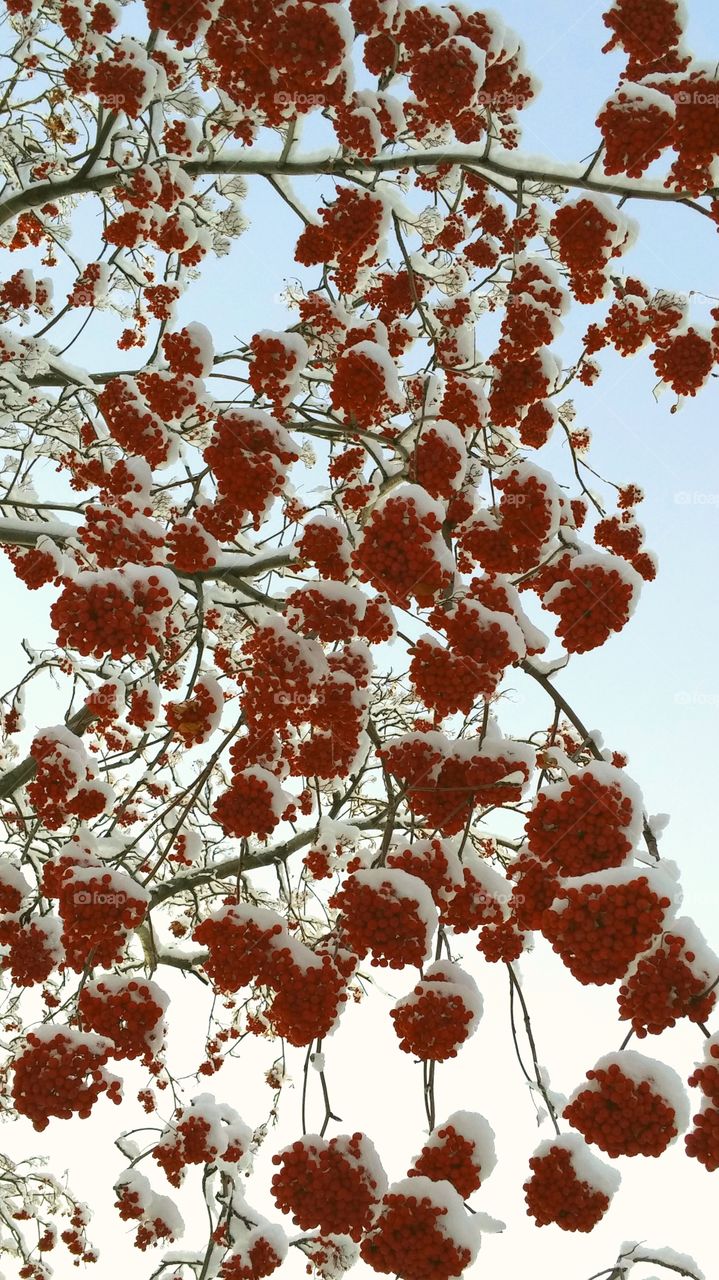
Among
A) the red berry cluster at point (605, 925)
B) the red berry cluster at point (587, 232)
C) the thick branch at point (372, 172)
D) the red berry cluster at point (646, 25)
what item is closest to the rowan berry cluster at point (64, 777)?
the red berry cluster at point (605, 925)

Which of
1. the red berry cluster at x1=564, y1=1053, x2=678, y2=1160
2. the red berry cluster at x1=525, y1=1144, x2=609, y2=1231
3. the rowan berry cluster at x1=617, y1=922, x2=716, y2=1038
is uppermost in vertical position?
the rowan berry cluster at x1=617, y1=922, x2=716, y2=1038

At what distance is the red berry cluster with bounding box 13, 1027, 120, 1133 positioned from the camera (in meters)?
2.88

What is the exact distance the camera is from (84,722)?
596 centimetres

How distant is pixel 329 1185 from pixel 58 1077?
97cm

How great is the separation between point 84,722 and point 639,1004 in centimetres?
449

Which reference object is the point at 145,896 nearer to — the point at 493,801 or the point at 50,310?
the point at 493,801

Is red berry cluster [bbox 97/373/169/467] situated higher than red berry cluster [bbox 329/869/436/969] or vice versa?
red berry cluster [bbox 97/373/169/467]

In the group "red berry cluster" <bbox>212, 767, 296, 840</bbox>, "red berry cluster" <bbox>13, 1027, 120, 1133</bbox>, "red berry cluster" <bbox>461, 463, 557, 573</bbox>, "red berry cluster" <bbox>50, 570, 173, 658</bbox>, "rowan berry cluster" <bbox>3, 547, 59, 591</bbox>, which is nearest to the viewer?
"red berry cluster" <bbox>50, 570, 173, 658</bbox>

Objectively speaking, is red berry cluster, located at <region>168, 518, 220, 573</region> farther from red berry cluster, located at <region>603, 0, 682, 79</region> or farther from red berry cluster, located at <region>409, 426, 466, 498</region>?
red berry cluster, located at <region>603, 0, 682, 79</region>

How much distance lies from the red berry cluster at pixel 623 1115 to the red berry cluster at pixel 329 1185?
2.11 ft

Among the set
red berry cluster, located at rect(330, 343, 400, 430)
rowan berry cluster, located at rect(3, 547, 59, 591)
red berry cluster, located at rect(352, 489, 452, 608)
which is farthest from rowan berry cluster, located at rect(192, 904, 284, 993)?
rowan berry cluster, located at rect(3, 547, 59, 591)

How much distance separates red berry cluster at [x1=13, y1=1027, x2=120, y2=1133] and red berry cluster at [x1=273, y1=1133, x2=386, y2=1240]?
0.71 metres

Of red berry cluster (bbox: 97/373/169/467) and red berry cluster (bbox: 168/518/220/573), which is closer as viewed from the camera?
red berry cluster (bbox: 168/518/220/573)

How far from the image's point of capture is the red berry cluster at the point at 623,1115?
2.31 metres
